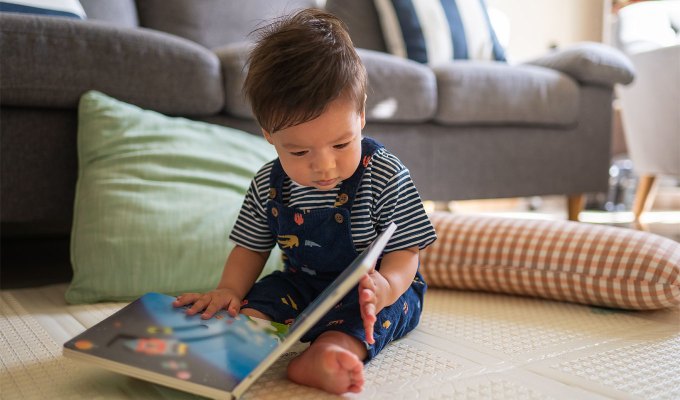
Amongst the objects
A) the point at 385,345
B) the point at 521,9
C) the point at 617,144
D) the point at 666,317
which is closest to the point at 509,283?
the point at 666,317

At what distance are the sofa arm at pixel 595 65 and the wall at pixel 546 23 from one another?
1.34 metres

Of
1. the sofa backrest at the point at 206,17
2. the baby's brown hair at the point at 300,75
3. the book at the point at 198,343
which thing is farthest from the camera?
the sofa backrest at the point at 206,17

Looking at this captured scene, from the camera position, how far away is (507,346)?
82 cm

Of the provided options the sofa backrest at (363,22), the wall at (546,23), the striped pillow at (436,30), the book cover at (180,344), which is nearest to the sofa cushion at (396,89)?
the striped pillow at (436,30)

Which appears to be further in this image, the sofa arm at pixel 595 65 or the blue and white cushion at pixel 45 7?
the sofa arm at pixel 595 65

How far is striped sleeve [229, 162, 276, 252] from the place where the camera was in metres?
0.89

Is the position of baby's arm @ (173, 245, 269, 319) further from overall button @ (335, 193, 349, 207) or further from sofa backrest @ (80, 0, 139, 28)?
sofa backrest @ (80, 0, 139, 28)

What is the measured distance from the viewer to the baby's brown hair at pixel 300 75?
69cm

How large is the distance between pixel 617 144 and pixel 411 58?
1658 millimetres

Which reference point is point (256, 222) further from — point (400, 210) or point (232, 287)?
point (400, 210)

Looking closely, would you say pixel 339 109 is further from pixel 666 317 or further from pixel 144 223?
pixel 666 317

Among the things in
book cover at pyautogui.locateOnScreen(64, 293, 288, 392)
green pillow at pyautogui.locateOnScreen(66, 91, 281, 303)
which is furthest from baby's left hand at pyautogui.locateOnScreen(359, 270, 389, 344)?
green pillow at pyautogui.locateOnScreen(66, 91, 281, 303)

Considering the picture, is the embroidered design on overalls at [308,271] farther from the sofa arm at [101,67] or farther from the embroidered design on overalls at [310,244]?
the sofa arm at [101,67]

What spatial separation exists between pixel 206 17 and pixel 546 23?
2.30 m
